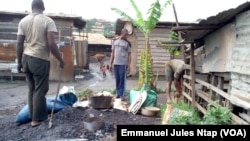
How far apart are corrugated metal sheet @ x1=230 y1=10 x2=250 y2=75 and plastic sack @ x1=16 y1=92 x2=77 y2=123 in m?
3.66

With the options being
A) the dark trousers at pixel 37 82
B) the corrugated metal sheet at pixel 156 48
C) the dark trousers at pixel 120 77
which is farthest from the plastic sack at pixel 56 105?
the corrugated metal sheet at pixel 156 48

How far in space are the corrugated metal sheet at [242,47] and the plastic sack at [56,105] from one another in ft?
12.0

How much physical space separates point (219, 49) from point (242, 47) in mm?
959

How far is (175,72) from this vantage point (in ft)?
28.3

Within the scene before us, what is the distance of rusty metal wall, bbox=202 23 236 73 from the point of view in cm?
520

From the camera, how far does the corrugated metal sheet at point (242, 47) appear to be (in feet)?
14.9

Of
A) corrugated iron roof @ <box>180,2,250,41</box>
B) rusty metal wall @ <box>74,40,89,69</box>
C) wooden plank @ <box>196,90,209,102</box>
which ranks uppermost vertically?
corrugated iron roof @ <box>180,2,250,41</box>

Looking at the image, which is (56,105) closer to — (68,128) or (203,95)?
(68,128)

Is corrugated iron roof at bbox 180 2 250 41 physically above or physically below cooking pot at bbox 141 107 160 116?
above

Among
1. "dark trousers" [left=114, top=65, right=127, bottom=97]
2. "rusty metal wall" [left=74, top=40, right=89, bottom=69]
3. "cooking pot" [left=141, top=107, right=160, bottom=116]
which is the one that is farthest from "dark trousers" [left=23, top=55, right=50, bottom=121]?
"rusty metal wall" [left=74, top=40, right=89, bottom=69]

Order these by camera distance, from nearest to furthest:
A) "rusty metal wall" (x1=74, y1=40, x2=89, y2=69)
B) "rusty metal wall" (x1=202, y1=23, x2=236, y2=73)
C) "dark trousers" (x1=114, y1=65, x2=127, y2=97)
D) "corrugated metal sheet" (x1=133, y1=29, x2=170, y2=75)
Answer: "rusty metal wall" (x1=202, y1=23, x2=236, y2=73) → "dark trousers" (x1=114, y1=65, x2=127, y2=97) → "corrugated metal sheet" (x1=133, y1=29, x2=170, y2=75) → "rusty metal wall" (x1=74, y1=40, x2=89, y2=69)

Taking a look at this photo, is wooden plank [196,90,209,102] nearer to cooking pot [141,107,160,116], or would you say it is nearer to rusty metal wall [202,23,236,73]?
rusty metal wall [202,23,236,73]

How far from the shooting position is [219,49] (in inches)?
223

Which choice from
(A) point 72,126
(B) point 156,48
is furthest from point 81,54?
(A) point 72,126
